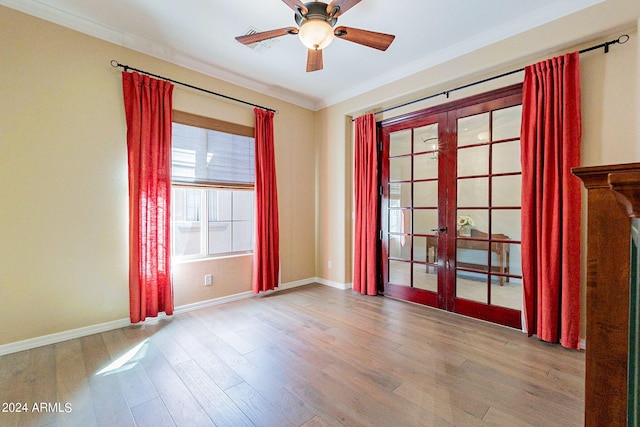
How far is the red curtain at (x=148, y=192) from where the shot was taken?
2707 millimetres

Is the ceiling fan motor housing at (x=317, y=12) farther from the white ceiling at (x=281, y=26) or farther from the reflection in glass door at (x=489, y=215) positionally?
the reflection in glass door at (x=489, y=215)

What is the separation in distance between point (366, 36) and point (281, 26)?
100cm

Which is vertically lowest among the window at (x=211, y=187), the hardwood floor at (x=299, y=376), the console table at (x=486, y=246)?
the hardwood floor at (x=299, y=376)

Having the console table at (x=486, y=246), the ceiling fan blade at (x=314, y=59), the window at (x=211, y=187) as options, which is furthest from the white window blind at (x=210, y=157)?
the console table at (x=486, y=246)

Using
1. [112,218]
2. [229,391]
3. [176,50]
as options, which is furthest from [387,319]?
[176,50]

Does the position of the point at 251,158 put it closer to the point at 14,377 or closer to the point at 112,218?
the point at 112,218

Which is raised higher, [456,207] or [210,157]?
[210,157]

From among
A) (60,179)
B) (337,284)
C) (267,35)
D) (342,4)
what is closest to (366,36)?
(342,4)

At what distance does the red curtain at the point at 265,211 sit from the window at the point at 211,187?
152mm

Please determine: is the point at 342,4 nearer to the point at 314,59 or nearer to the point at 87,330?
the point at 314,59

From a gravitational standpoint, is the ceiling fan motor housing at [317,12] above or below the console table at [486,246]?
above

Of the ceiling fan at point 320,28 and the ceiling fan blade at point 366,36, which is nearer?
the ceiling fan at point 320,28

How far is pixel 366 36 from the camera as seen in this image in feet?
6.87

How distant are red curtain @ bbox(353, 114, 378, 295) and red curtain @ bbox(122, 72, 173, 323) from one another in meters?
2.46
